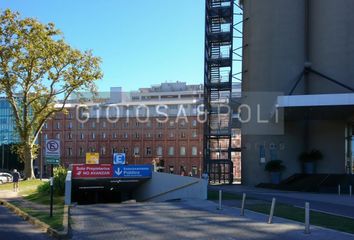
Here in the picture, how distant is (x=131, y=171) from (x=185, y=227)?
17488 mm

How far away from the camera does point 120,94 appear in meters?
137

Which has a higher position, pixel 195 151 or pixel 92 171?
pixel 92 171

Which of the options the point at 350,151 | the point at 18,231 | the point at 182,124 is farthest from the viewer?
the point at 182,124

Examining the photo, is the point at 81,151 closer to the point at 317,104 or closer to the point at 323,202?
the point at 317,104

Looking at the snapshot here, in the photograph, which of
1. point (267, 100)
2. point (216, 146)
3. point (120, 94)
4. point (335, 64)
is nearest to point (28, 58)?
point (267, 100)

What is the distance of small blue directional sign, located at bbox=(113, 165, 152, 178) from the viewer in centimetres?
3244

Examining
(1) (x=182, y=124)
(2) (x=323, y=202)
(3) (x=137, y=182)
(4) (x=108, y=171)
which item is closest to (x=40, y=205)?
(4) (x=108, y=171)

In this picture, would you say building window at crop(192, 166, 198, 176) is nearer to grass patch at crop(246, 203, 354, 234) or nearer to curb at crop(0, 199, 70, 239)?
curb at crop(0, 199, 70, 239)

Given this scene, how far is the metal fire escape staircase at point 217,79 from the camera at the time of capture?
57.2 metres

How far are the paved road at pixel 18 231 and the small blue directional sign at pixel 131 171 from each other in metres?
13.1

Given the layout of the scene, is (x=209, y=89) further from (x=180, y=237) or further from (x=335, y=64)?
(x=180, y=237)

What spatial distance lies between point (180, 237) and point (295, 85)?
37058 millimetres

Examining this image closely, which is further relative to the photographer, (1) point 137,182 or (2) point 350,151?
(2) point 350,151

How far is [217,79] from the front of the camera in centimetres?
5791
